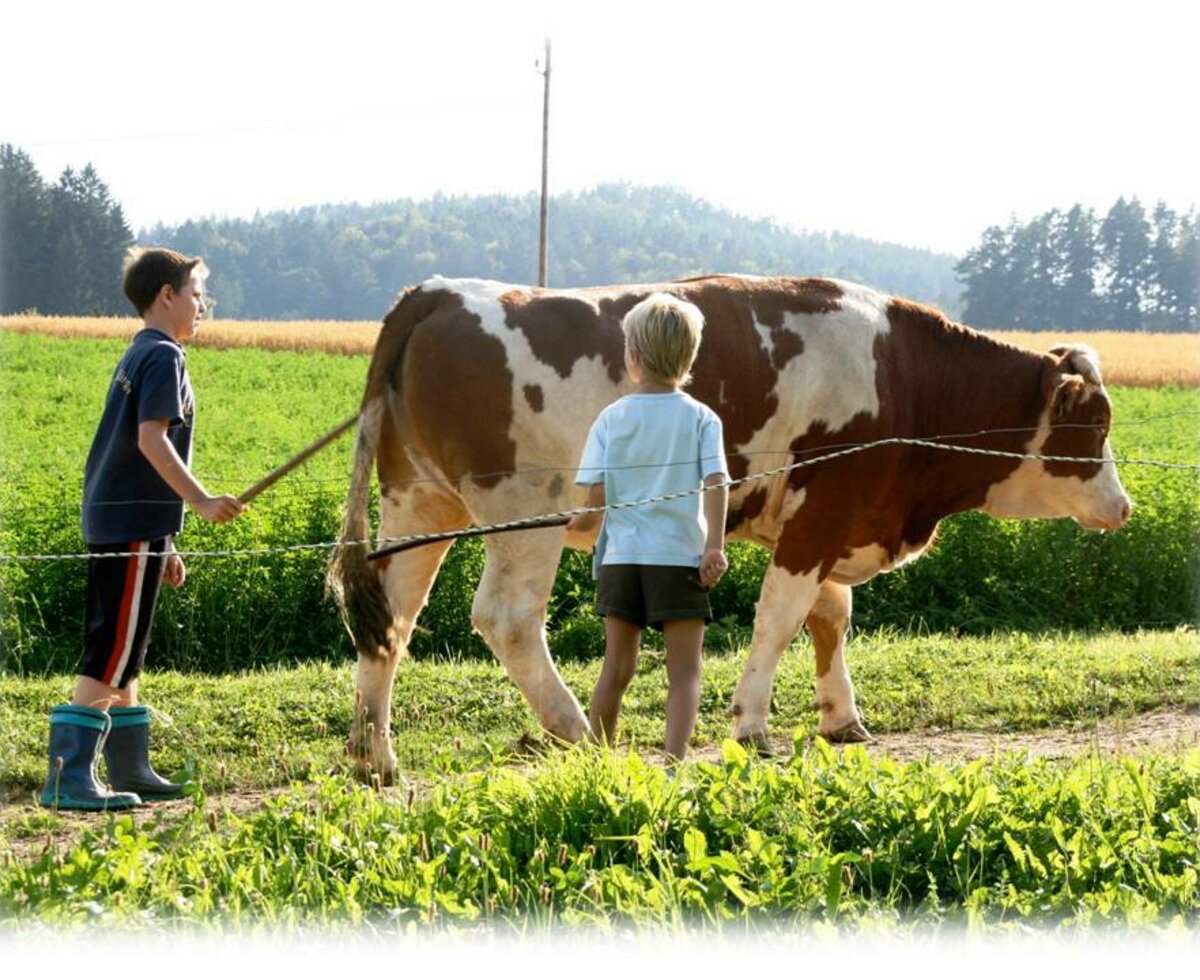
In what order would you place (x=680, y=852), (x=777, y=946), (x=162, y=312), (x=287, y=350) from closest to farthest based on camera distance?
(x=777, y=946) < (x=680, y=852) < (x=162, y=312) < (x=287, y=350)

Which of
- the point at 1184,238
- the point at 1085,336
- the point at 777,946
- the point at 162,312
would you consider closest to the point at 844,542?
the point at 162,312

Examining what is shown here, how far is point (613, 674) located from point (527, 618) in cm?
96

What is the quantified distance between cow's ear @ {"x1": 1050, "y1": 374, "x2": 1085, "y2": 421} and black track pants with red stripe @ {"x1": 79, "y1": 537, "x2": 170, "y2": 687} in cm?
467

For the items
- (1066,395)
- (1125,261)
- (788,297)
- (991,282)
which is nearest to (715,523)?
(788,297)

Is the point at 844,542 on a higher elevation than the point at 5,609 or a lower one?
higher

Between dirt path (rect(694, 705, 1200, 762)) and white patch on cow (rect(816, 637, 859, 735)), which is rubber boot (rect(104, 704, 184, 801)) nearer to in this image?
dirt path (rect(694, 705, 1200, 762))

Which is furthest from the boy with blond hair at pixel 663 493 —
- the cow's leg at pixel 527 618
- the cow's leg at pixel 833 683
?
the cow's leg at pixel 833 683

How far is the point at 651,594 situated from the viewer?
20.0 feet

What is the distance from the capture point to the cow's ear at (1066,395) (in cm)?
873

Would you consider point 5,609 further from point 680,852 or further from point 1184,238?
point 1184,238

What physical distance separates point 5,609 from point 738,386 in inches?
228

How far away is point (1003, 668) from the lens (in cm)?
984

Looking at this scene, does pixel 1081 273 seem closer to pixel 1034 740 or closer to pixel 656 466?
pixel 1034 740

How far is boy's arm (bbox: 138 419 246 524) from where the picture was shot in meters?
6.05
